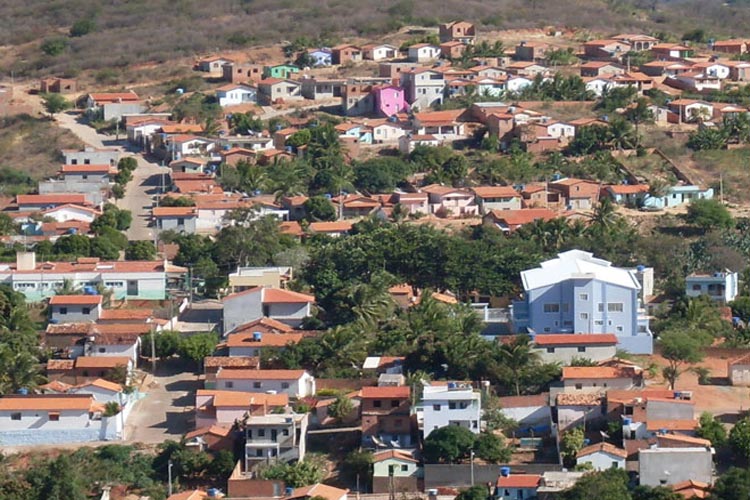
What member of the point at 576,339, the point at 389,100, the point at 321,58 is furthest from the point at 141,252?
the point at 321,58

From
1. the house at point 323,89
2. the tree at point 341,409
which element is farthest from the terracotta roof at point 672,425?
the house at point 323,89

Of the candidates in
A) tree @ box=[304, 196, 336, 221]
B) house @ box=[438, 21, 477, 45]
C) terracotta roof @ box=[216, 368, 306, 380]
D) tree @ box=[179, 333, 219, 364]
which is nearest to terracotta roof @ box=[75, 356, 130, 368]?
tree @ box=[179, 333, 219, 364]

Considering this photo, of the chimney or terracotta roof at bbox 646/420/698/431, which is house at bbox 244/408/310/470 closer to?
terracotta roof at bbox 646/420/698/431

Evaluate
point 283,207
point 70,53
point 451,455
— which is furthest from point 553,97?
point 451,455

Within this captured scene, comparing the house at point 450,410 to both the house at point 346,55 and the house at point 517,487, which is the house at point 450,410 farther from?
the house at point 346,55

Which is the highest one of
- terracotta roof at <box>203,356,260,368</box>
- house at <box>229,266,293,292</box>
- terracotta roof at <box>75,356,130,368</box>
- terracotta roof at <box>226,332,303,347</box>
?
house at <box>229,266,293,292</box>

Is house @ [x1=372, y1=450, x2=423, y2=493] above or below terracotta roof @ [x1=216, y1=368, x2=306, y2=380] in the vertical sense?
below
